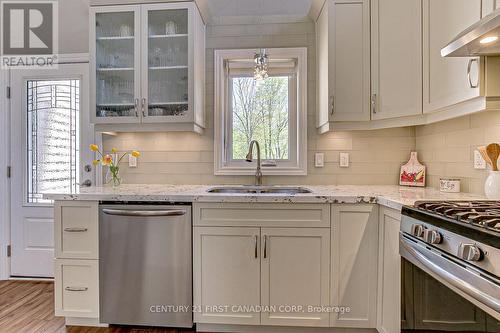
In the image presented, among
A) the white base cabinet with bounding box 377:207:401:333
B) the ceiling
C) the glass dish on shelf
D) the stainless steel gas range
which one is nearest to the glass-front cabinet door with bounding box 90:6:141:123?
the glass dish on shelf

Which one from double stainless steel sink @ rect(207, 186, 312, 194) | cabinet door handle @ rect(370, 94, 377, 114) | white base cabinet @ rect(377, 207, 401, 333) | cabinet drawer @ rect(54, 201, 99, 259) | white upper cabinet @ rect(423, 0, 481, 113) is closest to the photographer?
white upper cabinet @ rect(423, 0, 481, 113)

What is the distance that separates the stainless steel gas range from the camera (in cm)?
90

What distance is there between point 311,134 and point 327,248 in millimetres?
1042

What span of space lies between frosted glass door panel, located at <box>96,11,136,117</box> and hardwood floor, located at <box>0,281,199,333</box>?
1526 mm

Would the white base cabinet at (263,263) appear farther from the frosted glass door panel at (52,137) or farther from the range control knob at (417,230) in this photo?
the frosted glass door panel at (52,137)

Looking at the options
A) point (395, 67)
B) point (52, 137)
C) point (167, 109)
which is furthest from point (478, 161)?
point (52, 137)

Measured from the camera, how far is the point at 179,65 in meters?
2.32

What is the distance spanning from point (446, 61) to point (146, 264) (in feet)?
6.93

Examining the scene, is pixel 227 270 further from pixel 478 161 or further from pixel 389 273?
pixel 478 161

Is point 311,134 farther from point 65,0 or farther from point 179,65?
point 65,0

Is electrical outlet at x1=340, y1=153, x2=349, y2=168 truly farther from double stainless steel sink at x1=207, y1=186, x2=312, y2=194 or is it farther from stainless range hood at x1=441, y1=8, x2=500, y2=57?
stainless range hood at x1=441, y1=8, x2=500, y2=57

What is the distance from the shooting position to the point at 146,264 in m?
1.92

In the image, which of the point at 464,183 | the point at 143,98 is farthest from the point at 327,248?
the point at 143,98

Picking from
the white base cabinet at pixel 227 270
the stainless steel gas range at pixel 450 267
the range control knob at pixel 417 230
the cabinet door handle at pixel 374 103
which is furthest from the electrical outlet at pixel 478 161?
the white base cabinet at pixel 227 270
